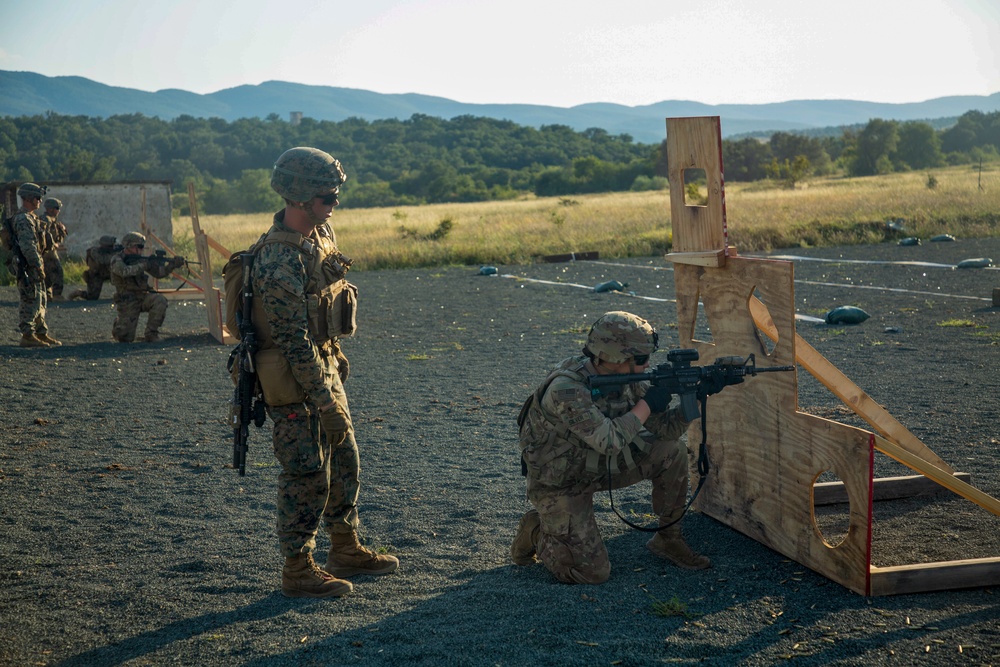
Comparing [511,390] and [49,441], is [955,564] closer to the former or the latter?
[511,390]

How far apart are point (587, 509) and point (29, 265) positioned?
11121 millimetres

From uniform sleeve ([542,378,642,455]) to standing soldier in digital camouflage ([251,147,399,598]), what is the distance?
3.58ft

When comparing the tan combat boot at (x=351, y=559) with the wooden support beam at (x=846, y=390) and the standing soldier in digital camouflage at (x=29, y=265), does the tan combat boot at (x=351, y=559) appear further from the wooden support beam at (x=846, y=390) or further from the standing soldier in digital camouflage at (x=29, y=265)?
the standing soldier in digital camouflage at (x=29, y=265)

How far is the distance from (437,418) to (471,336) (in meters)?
5.23

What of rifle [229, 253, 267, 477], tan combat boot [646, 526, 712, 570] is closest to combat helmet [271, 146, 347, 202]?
rifle [229, 253, 267, 477]

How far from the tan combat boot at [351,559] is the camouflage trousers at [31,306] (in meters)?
10.2

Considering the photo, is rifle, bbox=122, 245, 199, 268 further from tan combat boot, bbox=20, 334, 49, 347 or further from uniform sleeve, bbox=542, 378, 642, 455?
uniform sleeve, bbox=542, 378, 642, 455

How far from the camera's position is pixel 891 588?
4547 mm

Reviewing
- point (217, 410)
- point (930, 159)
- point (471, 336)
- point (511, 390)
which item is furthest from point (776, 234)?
point (930, 159)

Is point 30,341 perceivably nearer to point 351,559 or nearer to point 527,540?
point 351,559

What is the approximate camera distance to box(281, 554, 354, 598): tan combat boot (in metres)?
4.84

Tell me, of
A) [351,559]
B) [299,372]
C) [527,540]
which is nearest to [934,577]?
[527,540]

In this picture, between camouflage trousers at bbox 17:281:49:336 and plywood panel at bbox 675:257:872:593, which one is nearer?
plywood panel at bbox 675:257:872:593

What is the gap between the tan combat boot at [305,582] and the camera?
4.84 meters
